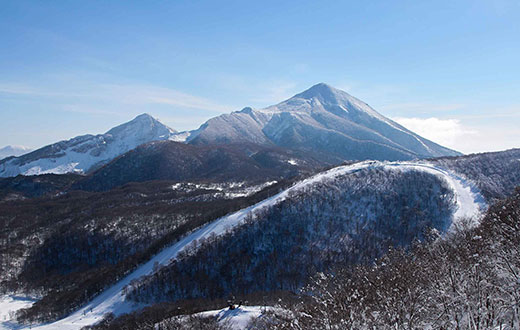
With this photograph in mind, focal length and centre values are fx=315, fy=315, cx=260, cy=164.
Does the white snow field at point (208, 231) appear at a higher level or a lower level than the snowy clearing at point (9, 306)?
higher

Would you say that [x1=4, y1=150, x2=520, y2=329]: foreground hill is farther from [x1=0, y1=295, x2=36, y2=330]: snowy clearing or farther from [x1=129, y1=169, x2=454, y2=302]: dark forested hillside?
[x1=0, y1=295, x2=36, y2=330]: snowy clearing

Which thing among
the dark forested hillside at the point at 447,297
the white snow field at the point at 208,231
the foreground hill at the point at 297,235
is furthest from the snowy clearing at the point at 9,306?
the dark forested hillside at the point at 447,297

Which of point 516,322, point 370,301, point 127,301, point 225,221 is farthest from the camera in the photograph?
point 225,221

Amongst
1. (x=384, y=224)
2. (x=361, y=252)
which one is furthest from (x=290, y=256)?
(x=384, y=224)

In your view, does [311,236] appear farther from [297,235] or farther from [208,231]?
[208,231]

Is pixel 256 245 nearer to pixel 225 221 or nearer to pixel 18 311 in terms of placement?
pixel 225 221

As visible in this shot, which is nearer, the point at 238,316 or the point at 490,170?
the point at 238,316

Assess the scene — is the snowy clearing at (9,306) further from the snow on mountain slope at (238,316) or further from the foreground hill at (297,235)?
the snow on mountain slope at (238,316)

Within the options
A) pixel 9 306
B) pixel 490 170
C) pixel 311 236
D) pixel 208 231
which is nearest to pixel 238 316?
pixel 311 236
